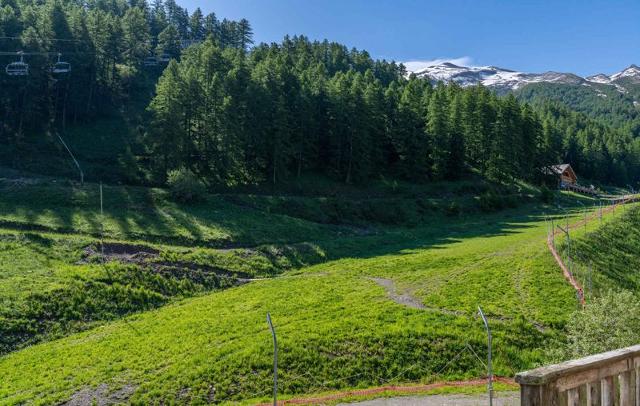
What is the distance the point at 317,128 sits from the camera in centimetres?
7756

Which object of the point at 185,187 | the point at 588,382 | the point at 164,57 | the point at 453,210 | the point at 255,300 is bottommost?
the point at 255,300

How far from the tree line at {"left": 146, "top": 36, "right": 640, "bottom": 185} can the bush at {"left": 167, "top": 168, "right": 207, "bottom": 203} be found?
784 cm

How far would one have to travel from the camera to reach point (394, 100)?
88000mm

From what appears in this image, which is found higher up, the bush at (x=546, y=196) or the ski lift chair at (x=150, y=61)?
the ski lift chair at (x=150, y=61)

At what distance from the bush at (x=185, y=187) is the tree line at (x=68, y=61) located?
3345 centimetres

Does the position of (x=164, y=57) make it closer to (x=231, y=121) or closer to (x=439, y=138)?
(x=231, y=121)

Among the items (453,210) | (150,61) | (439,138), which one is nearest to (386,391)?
(453,210)

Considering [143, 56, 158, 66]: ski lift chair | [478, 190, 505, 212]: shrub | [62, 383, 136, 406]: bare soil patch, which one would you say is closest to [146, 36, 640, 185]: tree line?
[478, 190, 505, 212]: shrub

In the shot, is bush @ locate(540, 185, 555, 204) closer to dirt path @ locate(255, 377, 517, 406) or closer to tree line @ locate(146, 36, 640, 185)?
tree line @ locate(146, 36, 640, 185)

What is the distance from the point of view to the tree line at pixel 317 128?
65.6 metres

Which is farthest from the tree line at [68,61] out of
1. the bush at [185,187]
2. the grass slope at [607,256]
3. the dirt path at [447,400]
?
the grass slope at [607,256]

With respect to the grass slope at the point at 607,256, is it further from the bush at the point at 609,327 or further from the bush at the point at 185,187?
the bush at the point at 185,187

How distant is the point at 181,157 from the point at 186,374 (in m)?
44.5

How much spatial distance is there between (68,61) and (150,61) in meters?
31.9
